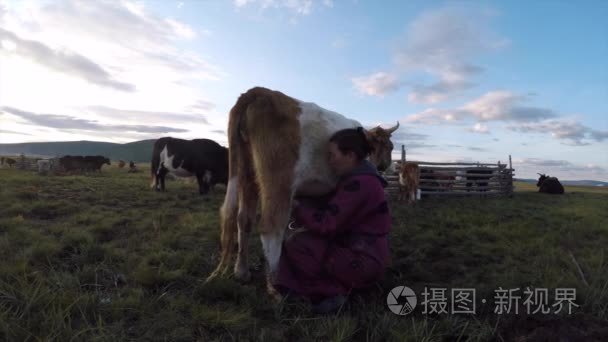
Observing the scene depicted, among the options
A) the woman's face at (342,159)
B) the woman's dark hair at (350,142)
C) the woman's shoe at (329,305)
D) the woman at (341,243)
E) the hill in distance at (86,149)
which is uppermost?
the hill in distance at (86,149)

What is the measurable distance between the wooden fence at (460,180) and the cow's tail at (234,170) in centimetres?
1204

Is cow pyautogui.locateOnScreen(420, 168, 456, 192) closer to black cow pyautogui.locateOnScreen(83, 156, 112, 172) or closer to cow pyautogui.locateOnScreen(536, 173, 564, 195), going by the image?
cow pyautogui.locateOnScreen(536, 173, 564, 195)

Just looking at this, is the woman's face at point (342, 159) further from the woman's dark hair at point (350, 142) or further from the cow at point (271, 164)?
the cow at point (271, 164)

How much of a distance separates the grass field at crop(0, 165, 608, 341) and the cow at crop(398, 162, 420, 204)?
6882 mm

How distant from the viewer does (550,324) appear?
2.27 m

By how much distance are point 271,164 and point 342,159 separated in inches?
24.7

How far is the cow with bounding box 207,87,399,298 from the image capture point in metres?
3.01

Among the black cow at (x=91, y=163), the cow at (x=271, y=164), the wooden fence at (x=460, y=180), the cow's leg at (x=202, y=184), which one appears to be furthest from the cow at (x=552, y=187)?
the black cow at (x=91, y=163)

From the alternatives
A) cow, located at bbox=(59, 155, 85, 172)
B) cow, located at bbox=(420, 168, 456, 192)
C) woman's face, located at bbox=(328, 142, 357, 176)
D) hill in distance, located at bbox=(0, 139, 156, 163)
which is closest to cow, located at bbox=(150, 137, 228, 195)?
cow, located at bbox=(420, 168, 456, 192)

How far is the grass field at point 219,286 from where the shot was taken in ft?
7.01

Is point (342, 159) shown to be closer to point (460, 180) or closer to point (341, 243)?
point (341, 243)

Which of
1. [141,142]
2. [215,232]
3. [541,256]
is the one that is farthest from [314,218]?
[141,142]

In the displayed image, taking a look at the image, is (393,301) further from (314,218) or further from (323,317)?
(314,218)

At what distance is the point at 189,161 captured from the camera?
12023 millimetres
